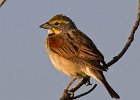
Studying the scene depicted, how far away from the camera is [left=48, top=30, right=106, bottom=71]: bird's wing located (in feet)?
23.2

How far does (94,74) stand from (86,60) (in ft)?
1.41

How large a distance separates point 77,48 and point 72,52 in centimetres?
13

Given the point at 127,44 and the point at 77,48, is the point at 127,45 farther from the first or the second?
the point at 77,48

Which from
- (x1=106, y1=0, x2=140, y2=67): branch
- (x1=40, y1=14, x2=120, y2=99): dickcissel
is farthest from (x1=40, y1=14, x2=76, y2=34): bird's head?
(x1=106, y1=0, x2=140, y2=67): branch

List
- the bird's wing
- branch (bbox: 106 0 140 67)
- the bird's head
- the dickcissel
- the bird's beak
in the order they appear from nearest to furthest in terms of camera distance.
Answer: branch (bbox: 106 0 140 67) < the dickcissel < the bird's wing < the bird's beak < the bird's head

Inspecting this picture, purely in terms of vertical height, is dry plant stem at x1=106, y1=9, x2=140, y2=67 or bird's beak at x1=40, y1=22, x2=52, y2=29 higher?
bird's beak at x1=40, y1=22, x2=52, y2=29

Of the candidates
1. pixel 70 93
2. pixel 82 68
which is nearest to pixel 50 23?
pixel 82 68

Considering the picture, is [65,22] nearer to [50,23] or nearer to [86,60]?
[50,23]

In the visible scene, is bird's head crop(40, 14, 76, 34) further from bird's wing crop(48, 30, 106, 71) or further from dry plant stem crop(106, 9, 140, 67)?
dry plant stem crop(106, 9, 140, 67)

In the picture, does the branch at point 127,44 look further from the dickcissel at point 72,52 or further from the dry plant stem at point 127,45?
the dickcissel at point 72,52

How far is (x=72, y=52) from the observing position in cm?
746

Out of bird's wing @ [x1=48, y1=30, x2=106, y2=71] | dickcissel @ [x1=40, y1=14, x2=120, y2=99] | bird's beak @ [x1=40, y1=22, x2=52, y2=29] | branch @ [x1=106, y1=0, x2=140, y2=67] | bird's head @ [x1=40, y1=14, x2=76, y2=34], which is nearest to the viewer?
branch @ [x1=106, y1=0, x2=140, y2=67]

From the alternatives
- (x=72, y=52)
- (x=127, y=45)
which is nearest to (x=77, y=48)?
(x=72, y=52)

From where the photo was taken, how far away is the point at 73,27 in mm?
8578
